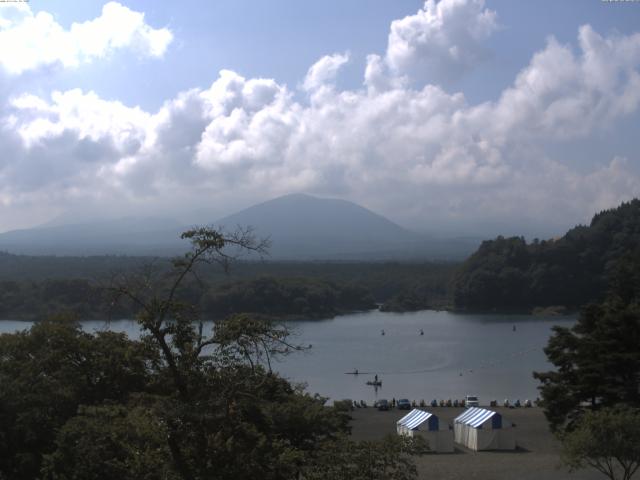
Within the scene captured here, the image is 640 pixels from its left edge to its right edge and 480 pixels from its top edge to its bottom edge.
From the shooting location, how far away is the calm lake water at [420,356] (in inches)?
687

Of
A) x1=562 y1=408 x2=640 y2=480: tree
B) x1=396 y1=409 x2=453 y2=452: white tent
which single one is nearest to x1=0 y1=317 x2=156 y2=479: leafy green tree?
x1=562 y1=408 x2=640 y2=480: tree

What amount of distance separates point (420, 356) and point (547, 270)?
57.5 ft

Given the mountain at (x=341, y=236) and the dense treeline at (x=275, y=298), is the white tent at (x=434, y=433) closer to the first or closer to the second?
the dense treeline at (x=275, y=298)

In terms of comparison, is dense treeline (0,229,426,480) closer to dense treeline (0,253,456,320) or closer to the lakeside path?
the lakeside path

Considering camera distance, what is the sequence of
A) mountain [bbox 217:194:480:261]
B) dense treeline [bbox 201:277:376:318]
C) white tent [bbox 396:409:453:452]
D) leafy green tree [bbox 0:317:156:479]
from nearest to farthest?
leafy green tree [bbox 0:317:156:479], white tent [bbox 396:409:453:452], dense treeline [bbox 201:277:376:318], mountain [bbox 217:194:480:261]

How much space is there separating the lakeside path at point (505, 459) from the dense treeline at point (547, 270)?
26.6 m

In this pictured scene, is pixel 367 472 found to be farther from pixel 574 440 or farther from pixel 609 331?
pixel 609 331

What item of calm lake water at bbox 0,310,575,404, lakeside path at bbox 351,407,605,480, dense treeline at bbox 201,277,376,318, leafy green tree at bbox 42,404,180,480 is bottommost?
calm lake water at bbox 0,310,575,404

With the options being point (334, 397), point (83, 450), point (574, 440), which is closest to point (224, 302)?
point (334, 397)

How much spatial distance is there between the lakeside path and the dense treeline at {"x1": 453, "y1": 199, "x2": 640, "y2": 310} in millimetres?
26614

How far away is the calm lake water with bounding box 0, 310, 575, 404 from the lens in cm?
1744

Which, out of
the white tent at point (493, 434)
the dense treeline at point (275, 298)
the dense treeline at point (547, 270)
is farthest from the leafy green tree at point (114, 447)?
the dense treeline at point (547, 270)

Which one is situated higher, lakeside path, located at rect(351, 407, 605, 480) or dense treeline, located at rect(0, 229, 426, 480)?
dense treeline, located at rect(0, 229, 426, 480)

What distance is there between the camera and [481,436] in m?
9.94
